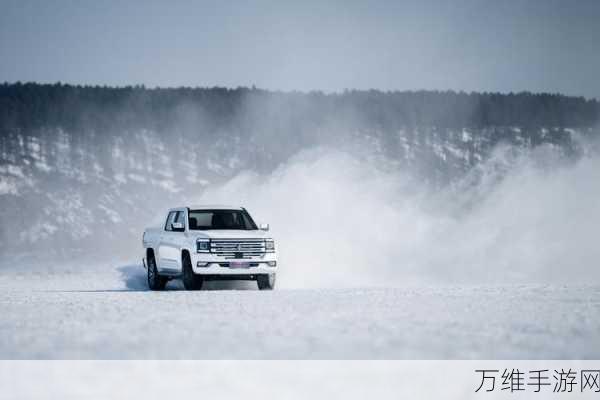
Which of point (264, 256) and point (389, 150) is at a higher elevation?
point (389, 150)

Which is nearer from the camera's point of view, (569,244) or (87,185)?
(569,244)

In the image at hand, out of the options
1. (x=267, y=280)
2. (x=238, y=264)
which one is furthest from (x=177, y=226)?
(x=267, y=280)

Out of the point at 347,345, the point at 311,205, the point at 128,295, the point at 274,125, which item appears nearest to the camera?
the point at 347,345

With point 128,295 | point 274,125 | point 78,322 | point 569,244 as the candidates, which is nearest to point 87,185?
point 274,125

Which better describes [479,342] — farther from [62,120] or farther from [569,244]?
[62,120]

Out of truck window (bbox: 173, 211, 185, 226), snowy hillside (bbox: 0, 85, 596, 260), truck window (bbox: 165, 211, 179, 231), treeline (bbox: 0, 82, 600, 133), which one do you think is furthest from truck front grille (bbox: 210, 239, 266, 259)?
treeline (bbox: 0, 82, 600, 133)

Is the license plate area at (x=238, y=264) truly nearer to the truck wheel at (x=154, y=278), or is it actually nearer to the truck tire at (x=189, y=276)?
the truck tire at (x=189, y=276)

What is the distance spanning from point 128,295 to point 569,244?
46.4 m

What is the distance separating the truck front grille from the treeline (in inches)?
3912

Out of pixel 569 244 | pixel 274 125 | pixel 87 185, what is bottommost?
pixel 569 244

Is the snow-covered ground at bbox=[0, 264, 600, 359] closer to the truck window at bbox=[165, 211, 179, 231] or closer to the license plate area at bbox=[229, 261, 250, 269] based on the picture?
the license plate area at bbox=[229, 261, 250, 269]

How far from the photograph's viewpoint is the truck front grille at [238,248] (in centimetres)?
2048
